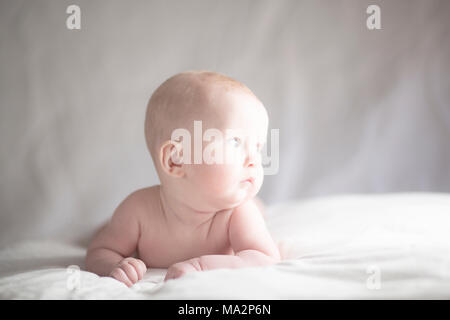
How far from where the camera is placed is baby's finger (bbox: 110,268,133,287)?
0.89m

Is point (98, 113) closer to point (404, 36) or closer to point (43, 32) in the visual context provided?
point (43, 32)

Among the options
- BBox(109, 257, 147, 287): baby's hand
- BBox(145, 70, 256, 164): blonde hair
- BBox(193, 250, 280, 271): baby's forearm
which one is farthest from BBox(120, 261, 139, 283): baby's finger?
BBox(145, 70, 256, 164): blonde hair

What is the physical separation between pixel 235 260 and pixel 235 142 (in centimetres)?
22

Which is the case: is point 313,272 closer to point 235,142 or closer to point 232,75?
point 235,142

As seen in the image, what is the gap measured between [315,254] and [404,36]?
113cm

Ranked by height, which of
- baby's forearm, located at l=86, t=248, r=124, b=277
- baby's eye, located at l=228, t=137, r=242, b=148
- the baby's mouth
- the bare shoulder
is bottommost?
baby's forearm, located at l=86, t=248, r=124, b=277

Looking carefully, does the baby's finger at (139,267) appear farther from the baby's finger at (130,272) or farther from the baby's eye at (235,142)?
the baby's eye at (235,142)

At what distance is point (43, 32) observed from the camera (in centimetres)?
150

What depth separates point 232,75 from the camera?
172cm

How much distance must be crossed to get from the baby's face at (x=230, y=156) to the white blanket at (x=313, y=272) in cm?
17

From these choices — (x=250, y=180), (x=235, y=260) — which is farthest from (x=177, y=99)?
(x=235, y=260)

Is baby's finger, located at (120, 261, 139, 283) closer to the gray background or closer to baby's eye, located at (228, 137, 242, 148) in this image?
baby's eye, located at (228, 137, 242, 148)

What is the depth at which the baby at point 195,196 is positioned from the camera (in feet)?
2.98
